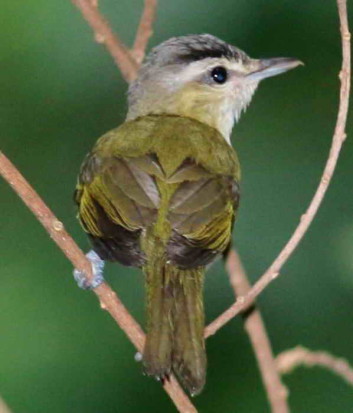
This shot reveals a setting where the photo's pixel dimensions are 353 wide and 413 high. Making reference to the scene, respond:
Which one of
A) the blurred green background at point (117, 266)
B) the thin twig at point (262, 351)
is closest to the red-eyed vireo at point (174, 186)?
the thin twig at point (262, 351)

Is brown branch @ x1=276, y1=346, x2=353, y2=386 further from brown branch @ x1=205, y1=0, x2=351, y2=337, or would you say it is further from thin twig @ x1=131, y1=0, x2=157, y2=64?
thin twig @ x1=131, y1=0, x2=157, y2=64

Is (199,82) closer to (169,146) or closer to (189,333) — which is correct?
(169,146)

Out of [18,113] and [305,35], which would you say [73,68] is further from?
[305,35]

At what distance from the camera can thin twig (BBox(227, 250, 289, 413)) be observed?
3.29 m

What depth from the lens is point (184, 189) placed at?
13.2ft

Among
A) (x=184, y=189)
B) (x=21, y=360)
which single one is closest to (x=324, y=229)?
(x=21, y=360)

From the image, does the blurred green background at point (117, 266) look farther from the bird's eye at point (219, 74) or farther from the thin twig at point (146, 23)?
the thin twig at point (146, 23)

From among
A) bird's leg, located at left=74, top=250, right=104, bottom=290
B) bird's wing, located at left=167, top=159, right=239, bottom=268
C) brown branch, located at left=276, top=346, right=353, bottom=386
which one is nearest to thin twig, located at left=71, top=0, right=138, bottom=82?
bird's wing, located at left=167, top=159, right=239, bottom=268

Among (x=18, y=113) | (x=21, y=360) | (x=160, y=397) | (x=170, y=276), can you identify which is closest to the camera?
(x=170, y=276)

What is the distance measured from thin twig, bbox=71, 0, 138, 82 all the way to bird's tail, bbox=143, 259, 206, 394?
1.05 meters

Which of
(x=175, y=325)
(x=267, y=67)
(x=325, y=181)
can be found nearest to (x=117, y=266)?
(x=267, y=67)

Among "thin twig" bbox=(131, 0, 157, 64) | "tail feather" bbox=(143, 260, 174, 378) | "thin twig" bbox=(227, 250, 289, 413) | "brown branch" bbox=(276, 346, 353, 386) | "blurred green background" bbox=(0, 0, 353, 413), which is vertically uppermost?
"thin twig" bbox=(131, 0, 157, 64)

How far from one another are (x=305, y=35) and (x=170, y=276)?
320 centimetres

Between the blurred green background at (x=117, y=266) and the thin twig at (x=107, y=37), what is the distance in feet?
3.48
